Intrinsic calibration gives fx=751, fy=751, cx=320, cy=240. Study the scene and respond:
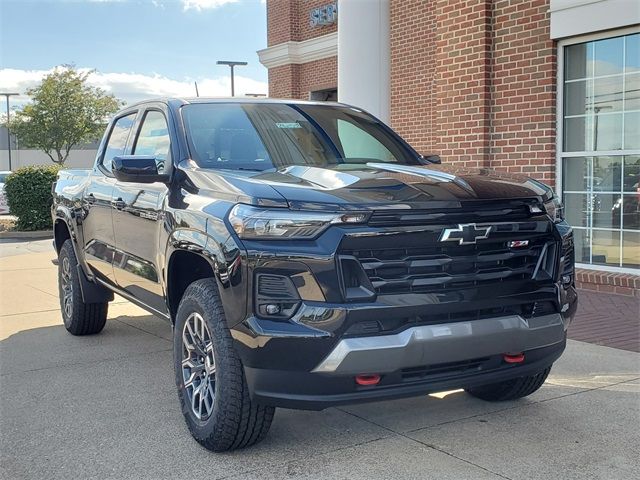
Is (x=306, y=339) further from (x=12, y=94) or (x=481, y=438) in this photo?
(x=12, y=94)

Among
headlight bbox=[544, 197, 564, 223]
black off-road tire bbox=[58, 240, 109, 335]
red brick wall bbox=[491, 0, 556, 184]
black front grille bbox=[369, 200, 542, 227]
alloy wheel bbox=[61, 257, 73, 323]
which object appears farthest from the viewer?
red brick wall bbox=[491, 0, 556, 184]

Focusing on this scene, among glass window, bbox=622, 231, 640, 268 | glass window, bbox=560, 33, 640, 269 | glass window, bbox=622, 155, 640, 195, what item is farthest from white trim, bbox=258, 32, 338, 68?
glass window, bbox=622, 231, 640, 268

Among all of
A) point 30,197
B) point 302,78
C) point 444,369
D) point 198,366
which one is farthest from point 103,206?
point 302,78

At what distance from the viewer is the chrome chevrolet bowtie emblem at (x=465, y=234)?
3.44 meters

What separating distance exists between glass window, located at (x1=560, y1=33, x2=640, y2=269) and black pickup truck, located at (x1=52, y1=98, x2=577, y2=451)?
3945mm

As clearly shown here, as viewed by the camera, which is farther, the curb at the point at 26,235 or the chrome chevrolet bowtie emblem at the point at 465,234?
the curb at the point at 26,235

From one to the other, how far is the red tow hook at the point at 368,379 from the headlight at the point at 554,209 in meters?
1.32

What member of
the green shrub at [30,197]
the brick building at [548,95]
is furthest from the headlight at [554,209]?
the green shrub at [30,197]

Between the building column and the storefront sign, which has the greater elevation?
the storefront sign

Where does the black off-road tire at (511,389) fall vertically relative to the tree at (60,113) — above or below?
below

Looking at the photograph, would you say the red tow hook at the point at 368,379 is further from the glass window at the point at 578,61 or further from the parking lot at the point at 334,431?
the glass window at the point at 578,61

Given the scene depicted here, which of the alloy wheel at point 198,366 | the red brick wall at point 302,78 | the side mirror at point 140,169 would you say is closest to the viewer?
the alloy wheel at point 198,366

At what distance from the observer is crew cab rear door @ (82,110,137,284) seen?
5410 mm

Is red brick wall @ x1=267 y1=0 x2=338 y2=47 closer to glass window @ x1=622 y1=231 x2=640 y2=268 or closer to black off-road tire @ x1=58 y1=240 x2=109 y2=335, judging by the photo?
glass window @ x1=622 y1=231 x2=640 y2=268
